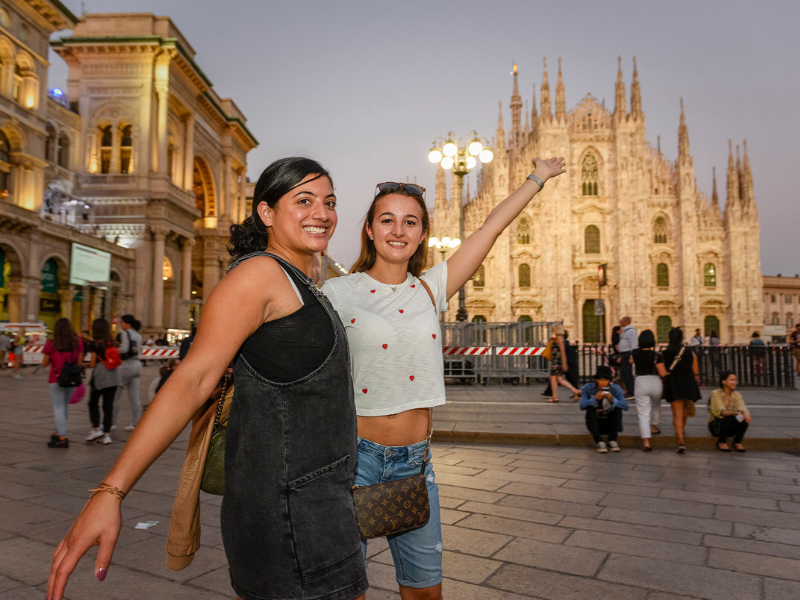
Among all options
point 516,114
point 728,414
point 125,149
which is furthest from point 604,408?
point 516,114

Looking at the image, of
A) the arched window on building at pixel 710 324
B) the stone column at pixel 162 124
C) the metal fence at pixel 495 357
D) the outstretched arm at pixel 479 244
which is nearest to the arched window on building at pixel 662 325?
the arched window on building at pixel 710 324

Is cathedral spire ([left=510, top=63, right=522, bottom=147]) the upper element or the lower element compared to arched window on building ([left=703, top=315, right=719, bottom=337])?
upper

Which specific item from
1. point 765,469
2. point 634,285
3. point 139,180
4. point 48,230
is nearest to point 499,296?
point 634,285

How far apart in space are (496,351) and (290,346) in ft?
46.2

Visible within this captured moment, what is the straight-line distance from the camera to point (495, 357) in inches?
604

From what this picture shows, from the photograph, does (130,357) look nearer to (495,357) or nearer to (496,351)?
(496,351)

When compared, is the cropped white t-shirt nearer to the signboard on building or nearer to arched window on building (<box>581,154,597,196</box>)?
the signboard on building

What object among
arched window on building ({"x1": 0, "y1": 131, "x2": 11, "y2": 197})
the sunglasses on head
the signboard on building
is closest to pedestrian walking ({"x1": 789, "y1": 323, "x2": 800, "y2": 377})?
the sunglasses on head

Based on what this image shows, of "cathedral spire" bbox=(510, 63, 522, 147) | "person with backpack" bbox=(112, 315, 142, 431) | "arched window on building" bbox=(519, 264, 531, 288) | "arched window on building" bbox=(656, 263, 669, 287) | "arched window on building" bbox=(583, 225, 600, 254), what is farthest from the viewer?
"cathedral spire" bbox=(510, 63, 522, 147)

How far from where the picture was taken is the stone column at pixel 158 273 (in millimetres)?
30875

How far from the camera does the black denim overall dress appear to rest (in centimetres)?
132

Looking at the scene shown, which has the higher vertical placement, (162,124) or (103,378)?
(162,124)

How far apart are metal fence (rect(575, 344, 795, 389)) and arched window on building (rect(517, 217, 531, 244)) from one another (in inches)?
1199

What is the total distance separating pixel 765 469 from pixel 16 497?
7092 millimetres
